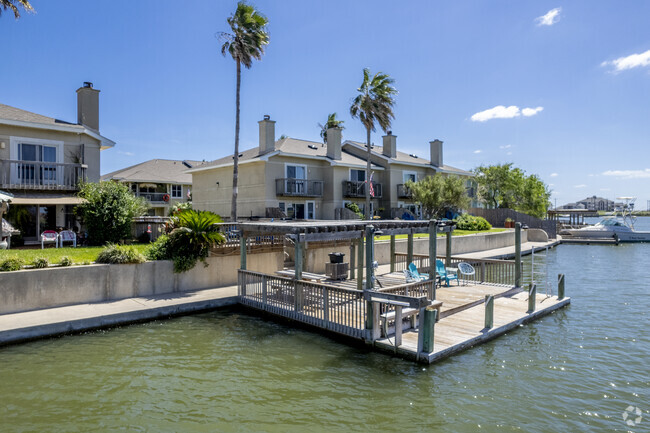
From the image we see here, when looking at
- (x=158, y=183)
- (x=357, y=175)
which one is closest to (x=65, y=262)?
(x=357, y=175)

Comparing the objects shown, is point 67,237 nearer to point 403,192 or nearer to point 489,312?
point 489,312

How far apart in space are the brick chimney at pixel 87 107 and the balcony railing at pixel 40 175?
9.58 ft

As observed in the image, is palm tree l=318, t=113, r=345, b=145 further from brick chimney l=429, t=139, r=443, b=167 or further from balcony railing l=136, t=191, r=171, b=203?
balcony railing l=136, t=191, r=171, b=203

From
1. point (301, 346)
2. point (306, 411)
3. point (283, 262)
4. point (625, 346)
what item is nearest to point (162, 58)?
point (283, 262)

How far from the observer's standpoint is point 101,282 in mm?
12195

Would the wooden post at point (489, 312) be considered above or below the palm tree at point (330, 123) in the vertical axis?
below

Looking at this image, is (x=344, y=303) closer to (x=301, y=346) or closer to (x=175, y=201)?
(x=301, y=346)

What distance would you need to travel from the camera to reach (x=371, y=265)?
9.95 m

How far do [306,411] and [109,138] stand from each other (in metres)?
19.4

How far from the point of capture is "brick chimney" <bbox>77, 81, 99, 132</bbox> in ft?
67.3

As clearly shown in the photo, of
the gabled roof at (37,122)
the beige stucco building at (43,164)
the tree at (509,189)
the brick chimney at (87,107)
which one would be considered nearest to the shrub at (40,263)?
the beige stucco building at (43,164)

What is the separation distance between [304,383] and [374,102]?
24.7 metres

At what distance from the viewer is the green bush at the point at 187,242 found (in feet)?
45.1

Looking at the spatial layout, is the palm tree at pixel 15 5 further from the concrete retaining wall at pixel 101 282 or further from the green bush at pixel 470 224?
the green bush at pixel 470 224
